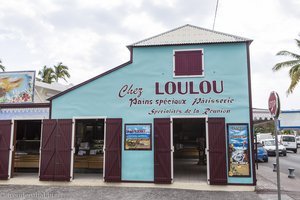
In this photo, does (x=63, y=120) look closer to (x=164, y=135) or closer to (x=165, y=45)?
(x=164, y=135)

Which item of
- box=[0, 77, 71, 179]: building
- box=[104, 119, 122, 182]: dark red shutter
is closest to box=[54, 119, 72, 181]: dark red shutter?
box=[0, 77, 71, 179]: building

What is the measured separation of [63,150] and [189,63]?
5786mm

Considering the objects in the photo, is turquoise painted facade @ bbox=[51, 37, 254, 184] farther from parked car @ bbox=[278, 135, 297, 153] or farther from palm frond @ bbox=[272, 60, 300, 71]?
parked car @ bbox=[278, 135, 297, 153]

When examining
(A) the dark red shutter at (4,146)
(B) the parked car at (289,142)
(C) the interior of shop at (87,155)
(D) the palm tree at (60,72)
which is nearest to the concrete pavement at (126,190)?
(A) the dark red shutter at (4,146)

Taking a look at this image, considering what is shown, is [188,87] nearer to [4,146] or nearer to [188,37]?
[188,37]

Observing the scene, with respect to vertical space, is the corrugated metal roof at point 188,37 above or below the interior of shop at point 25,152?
above

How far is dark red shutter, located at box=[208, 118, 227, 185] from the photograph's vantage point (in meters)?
9.34

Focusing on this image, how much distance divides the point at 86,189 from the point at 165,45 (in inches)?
237

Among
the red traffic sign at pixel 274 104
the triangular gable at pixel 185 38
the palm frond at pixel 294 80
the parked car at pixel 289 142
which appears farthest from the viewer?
the parked car at pixel 289 142

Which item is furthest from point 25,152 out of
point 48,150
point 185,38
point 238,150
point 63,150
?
point 238,150

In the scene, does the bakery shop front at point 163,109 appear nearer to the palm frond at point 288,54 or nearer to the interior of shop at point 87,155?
the interior of shop at point 87,155

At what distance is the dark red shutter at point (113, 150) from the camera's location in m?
9.88

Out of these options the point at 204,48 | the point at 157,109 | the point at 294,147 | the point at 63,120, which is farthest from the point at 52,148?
the point at 294,147

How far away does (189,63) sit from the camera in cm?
1022
